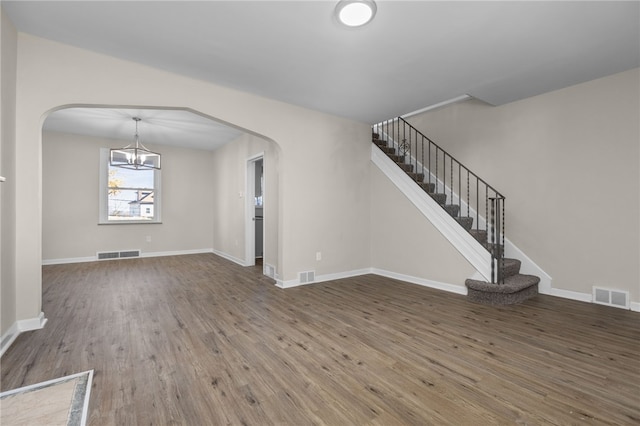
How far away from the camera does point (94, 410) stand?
60.8 inches

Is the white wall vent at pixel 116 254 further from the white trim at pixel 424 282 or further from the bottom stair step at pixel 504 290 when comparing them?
the bottom stair step at pixel 504 290

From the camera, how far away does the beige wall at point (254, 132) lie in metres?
2.53

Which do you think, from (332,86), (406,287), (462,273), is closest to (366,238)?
(406,287)

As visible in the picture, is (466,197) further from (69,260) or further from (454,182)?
(69,260)

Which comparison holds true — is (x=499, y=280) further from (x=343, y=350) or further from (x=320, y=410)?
(x=320, y=410)

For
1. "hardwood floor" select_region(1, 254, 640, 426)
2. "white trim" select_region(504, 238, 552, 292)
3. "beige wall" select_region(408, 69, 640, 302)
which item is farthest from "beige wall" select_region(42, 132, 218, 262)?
"white trim" select_region(504, 238, 552, 292)

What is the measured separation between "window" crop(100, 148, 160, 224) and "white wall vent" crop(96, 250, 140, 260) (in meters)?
0.69

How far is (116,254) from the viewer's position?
6.39 meters

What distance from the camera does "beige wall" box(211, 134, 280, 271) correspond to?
4.77m

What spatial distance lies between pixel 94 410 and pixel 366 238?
4165 millimetres

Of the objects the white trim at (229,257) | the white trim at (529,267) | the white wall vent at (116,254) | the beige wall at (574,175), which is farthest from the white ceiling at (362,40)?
the white wall vent at (116,254)

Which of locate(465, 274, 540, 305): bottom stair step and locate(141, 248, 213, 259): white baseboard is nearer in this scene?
locate(465, 274, 540, 305): bottom stair step

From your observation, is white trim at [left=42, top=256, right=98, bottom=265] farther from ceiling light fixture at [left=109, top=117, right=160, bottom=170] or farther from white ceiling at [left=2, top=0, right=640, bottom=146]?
white ceiling at [left=2, top=0, right=640, bottom=146]

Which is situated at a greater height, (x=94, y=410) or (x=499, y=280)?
(x=499, y=280)
